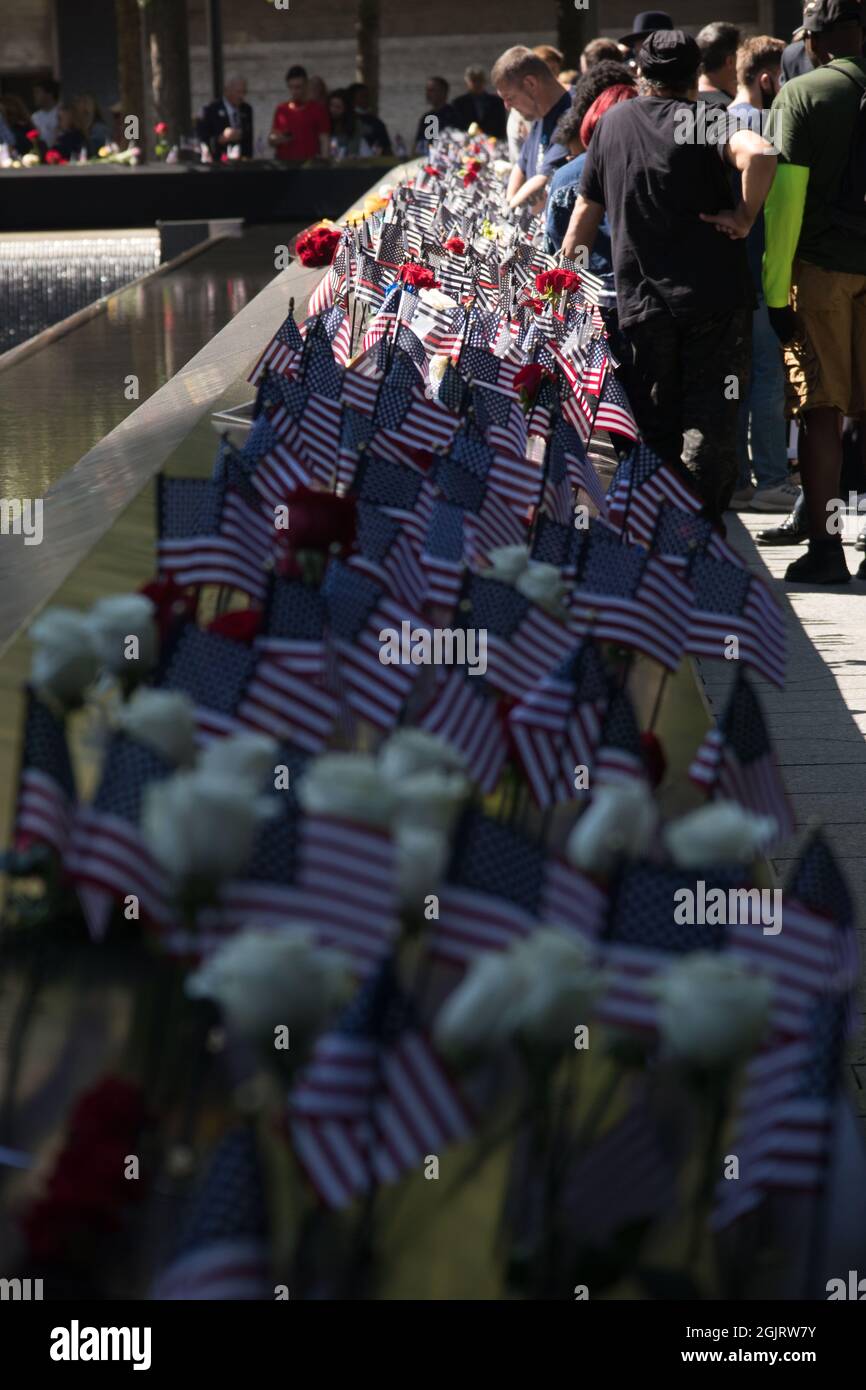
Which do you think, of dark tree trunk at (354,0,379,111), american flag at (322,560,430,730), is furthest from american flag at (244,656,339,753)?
dark tree trunk at (354,0,379,111)

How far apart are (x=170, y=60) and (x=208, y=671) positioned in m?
23.5

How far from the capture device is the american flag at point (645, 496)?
345 cm

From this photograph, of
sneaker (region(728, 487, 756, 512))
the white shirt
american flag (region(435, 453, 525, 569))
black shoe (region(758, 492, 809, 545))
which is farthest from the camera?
the white shirt

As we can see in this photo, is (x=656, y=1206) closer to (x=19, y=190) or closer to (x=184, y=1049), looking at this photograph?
(x=184, y=1049)

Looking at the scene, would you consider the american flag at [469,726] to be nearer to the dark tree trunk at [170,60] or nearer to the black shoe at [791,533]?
the black shoe at [791,533]

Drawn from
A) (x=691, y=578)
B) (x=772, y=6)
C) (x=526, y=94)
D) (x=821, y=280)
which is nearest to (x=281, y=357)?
(x=691, y=578)

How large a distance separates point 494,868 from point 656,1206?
1.09 feet

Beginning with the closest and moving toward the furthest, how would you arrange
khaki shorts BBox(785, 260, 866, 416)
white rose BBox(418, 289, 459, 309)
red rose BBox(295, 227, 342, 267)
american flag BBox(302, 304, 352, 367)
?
1. american flag BBox(302, 304, 352, 367)
2. white rose BBox(418, 289, 459, 309)
3. khaki shorts BBox(785, 260, 866, 416)
4. red rose BBox(295, 227, 342, 267)

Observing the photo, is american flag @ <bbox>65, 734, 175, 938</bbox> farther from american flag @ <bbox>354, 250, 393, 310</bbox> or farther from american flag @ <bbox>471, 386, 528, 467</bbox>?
american flag @ <bbox>354, 250, 393, 310</bbox>

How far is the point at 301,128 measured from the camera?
21.1m

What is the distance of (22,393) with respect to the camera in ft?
24.5

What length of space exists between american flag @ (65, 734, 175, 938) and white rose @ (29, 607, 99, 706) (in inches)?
5.6

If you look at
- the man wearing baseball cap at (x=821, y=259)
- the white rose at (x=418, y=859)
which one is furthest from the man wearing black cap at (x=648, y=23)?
the white rose at (x=418, y=859)

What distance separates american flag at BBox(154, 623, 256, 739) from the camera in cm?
216
